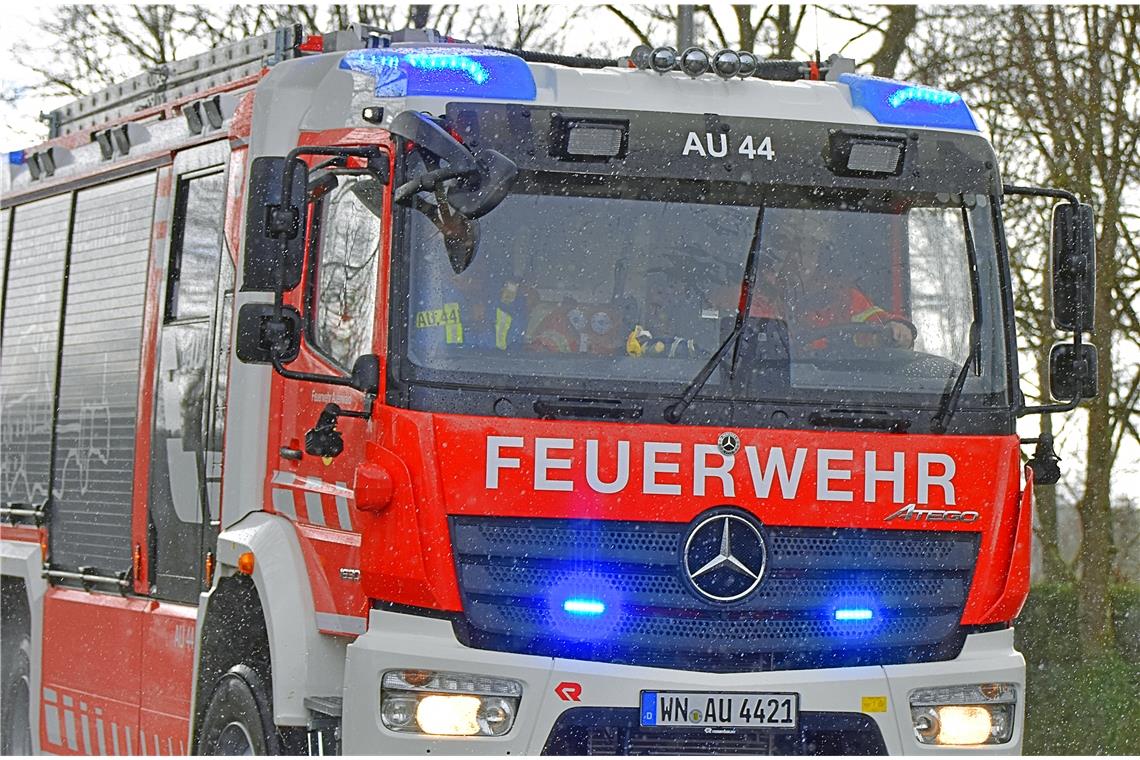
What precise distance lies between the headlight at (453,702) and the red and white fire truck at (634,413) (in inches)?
0.5

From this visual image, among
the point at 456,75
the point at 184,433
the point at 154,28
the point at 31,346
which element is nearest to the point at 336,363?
the point at 456,75

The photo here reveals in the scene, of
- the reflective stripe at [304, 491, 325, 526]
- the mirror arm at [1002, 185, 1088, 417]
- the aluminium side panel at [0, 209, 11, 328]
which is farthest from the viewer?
the aluminium side panel at [0, 209, 11, 328]

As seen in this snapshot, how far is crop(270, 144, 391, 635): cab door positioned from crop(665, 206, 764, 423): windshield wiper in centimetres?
102

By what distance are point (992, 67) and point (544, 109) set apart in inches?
331

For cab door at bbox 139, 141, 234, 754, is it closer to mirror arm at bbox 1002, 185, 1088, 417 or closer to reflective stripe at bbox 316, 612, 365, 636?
reflective stripe at bbox 316, 612, 365, 636

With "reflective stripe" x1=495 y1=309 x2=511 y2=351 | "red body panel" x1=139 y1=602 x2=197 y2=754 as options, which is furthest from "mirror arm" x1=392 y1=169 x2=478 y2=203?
"red body panel" x1=139 y1=602 x2=197 y2=754

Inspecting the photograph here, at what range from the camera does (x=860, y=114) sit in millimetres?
7168

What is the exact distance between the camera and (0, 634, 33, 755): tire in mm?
10531

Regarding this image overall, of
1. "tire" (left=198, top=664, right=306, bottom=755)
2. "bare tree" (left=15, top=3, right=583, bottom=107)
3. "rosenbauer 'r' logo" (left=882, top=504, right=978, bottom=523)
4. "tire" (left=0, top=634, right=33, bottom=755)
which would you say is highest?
"bare tree" (left=15, top=3, right=583, bottom=107)

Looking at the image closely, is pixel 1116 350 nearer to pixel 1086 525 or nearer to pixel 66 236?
pixel 1086 525

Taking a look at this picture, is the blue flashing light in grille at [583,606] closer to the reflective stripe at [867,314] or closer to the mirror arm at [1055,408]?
the reflective stripe at [867,314]

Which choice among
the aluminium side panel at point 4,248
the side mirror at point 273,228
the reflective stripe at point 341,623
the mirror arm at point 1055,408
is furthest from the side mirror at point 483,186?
the aluminium side panel at point 4,248

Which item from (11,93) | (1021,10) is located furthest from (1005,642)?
(11,93)

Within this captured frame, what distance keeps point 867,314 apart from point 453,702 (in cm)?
201
